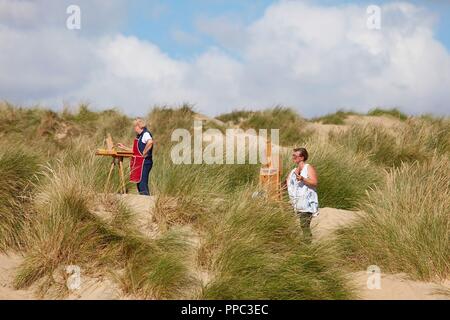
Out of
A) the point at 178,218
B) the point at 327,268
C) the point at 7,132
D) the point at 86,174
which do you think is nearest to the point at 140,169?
the point at 86,174

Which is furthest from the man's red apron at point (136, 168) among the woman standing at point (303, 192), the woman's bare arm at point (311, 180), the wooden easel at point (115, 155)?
the woman's bare arm at point (311, 180)

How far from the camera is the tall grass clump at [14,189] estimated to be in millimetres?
7738

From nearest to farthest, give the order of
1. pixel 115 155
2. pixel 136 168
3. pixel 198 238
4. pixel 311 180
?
pixel 198 238
pixel 311 180
pixel 115 155
pixel 136 168

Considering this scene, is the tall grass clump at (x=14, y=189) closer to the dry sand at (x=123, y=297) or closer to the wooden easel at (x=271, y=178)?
the dry sand at (x=123, y=297)

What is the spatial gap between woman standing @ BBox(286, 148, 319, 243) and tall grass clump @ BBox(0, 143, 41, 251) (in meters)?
3.17

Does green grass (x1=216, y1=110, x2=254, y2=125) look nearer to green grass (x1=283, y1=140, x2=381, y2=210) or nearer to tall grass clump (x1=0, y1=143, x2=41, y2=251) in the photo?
green grass (x1=283, y1=140, x2=381, y2=210)

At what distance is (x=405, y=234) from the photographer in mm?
7762

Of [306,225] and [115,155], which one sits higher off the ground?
[115,155]

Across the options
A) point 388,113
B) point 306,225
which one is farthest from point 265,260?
point 388,113

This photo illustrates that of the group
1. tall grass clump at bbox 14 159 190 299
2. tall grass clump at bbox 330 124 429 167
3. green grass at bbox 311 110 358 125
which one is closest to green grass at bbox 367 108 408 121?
green grass at bbox 311 110 358 125

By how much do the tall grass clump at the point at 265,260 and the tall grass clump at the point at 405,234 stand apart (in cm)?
65

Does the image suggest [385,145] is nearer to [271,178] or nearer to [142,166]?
[271,178]

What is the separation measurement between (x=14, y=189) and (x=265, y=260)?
3.44 m

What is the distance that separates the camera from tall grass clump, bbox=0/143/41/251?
774 centimetres
